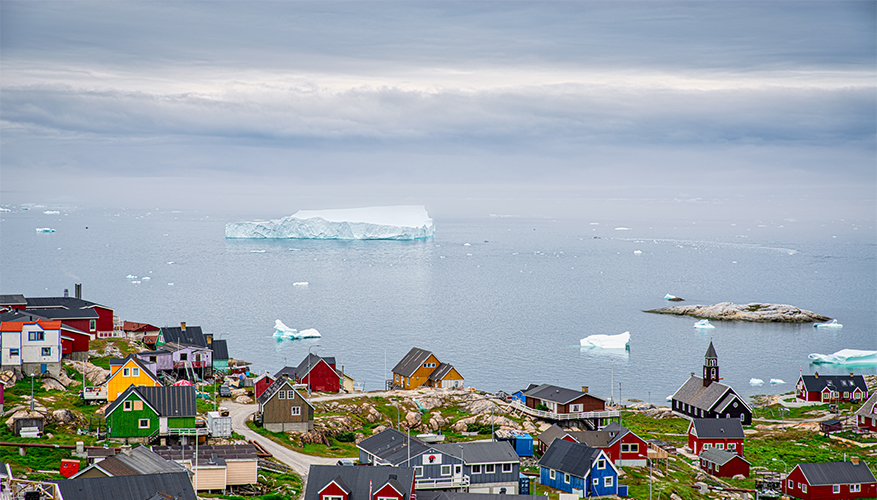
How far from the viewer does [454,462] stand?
38812mm

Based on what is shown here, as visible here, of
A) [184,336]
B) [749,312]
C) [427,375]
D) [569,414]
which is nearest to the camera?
[569,414]

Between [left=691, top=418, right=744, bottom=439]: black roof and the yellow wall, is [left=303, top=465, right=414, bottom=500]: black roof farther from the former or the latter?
[left=691, top=418, right=744, bottom=439]: black roof

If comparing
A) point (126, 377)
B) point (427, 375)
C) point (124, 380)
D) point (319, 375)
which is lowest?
point (427, 375)

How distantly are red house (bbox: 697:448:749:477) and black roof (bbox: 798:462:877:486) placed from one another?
13.1 feet

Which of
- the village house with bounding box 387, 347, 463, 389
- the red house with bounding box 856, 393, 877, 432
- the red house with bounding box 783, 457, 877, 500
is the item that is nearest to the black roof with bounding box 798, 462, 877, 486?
the red house with bounding box 783, 457, 877, 500

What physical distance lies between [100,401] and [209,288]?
Result: 8683 cm

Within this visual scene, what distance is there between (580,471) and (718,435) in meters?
16.5

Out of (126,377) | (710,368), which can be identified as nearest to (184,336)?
(126,377)

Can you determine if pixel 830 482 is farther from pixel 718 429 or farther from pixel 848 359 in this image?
pixel 848 359

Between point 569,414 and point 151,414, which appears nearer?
point 151,414

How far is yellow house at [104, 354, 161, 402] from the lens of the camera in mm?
45500

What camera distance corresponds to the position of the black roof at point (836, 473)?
43.8m

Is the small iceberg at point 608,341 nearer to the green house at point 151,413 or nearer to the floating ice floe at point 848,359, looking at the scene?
the floating ice floe at point 848,359

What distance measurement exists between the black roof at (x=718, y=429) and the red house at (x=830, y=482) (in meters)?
6.30
